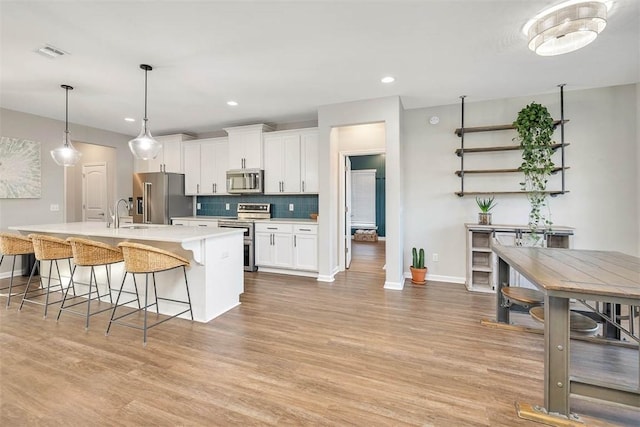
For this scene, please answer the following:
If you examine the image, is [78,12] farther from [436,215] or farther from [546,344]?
[436,215]

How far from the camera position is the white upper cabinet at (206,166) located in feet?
18.5

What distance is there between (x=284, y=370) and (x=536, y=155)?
3936 mm

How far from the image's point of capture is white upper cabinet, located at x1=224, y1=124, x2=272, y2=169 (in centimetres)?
520

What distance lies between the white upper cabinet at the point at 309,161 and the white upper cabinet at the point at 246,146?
0.79 m

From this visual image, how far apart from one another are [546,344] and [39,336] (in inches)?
150

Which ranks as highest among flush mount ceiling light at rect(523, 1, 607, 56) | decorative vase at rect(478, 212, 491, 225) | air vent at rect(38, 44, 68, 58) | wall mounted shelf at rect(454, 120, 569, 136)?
air vent at rect(38, 44, 68, 58)

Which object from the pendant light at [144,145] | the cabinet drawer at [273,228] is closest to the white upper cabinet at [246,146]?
the cabinet drawer at [273,228]

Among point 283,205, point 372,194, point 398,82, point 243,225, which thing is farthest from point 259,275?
point 372,194

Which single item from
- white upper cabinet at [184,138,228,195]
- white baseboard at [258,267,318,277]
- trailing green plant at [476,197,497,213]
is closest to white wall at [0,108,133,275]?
white upper cabinet at [184,138,228,195]

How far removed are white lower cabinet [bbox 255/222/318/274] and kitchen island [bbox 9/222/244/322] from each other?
141 centimetres

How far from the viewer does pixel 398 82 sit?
11.6 ft

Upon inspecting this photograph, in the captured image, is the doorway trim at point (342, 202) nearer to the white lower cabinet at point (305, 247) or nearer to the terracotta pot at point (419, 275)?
the white lower cabinet at point (305, 247)

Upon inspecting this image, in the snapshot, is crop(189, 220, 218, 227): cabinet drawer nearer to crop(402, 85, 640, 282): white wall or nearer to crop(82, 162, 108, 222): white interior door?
crop(82, 162, 108, 222): white interior door

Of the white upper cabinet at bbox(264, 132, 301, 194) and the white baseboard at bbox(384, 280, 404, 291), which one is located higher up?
the white upper cabinet at bbox(264, 132, 301, 194)
